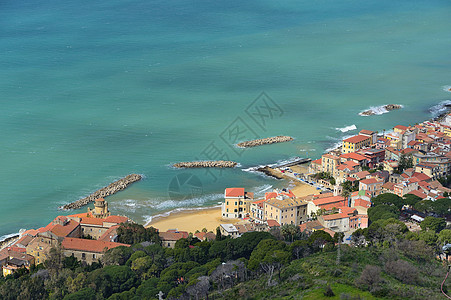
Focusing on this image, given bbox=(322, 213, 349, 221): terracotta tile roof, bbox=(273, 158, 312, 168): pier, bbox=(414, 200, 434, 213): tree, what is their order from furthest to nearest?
bbox=(273, 158, 312, 168): pier, bbox=(414, 200, 434, 213): tree, bbox=(322, 213, 349, 221): terracotta tile roof

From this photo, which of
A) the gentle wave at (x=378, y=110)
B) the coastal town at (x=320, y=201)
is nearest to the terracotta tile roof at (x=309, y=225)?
the coastal town at (x=320, y=201)

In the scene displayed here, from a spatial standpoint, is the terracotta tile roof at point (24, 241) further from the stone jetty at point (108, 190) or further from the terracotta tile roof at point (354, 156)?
the terracotta tile roof at point (354, 156)

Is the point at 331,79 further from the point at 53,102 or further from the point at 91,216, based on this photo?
the point at 91,216

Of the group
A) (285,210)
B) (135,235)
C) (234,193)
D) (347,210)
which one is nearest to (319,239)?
(285,210)

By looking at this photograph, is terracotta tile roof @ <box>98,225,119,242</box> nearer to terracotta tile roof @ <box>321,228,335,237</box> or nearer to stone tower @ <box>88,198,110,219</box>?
stone tower @ <box>88,198,110,219</box>

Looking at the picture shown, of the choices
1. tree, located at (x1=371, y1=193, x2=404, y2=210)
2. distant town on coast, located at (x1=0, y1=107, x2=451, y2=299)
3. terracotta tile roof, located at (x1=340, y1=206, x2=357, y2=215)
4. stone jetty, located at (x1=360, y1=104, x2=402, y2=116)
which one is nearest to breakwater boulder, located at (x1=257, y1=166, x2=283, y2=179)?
distant town on coast, located at (x1=0, y1=107, x2=451, y2=299)
